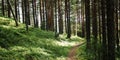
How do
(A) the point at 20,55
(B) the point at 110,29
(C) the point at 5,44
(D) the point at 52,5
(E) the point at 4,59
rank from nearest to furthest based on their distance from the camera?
1. (B) the point at 110,29
2. (E) the point at 4,59
3. (A) the point at 20,55
4. (C) the point at 5,44
5. (D) the point at 52,5

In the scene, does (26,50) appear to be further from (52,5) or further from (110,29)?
(52,5)

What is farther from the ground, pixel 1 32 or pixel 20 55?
pixel 1 32

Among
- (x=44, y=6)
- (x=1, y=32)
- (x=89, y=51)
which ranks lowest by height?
(x=89, y=51)

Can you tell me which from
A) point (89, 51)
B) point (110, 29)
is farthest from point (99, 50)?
point (110, 29)

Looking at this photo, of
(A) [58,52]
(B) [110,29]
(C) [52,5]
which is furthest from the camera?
(C) [52,5]

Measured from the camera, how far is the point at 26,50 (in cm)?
1789

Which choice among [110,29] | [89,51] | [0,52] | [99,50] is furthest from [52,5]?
[110,29]

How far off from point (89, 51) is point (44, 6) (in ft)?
69.8

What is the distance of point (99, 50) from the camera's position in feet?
63.2

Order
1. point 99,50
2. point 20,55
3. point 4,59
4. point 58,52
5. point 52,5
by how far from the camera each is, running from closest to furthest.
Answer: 1. point 4,59
2. point 20,55
3. point 99,50
4. point 58,52
5. point 52,5

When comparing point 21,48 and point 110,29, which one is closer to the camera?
point 110,29

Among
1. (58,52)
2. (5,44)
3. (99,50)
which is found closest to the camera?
(5,44)

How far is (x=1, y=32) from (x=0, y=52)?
16.1ft

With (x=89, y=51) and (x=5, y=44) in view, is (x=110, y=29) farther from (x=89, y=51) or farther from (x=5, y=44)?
(x=89, y=51)
